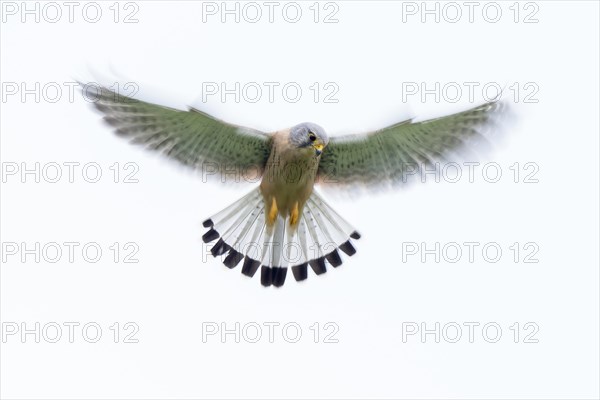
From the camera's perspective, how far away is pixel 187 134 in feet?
31.0

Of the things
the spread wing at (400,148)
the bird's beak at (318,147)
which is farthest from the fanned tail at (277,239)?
the bird's beak at (318,147)

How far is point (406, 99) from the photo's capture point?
371 inches

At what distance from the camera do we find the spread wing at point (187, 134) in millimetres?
9211

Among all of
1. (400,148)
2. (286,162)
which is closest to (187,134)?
(286,162)

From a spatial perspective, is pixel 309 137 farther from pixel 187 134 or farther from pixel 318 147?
pixel 187 134

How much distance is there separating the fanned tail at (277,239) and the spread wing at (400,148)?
410 millimetres

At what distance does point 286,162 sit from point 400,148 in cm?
114

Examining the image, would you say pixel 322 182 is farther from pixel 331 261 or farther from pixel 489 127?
pixel 489 127

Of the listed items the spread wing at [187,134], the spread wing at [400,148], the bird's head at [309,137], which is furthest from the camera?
the spread wing at [400,148]

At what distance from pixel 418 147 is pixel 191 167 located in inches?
85.1

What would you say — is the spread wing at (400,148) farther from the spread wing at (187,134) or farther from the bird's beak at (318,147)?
the spread wing at (187,134)

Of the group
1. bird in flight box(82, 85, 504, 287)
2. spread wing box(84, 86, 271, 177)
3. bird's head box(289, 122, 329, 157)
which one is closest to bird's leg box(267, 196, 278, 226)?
bird in flight box(82, 85, 504, 287)

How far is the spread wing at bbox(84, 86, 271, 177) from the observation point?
30.2 ft

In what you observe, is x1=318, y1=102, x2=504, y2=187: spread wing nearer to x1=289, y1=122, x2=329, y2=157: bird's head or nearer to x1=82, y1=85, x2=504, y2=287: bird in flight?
x1=82, y1=85, x2=504, y2=287: bird in flight
